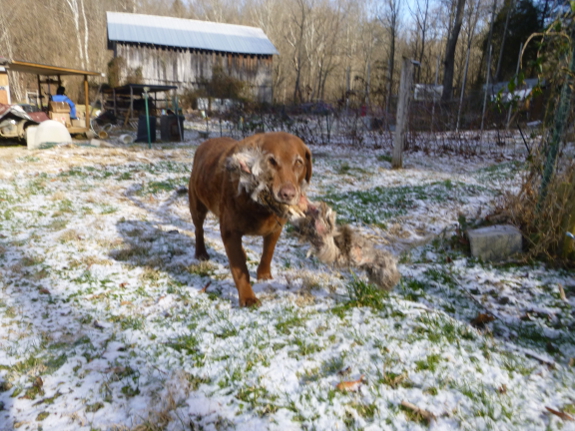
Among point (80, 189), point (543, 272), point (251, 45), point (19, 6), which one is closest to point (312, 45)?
point (251, 45)

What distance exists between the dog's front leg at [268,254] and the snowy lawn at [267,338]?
0.31 feet

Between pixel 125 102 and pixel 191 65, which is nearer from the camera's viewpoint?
pixel 125 102

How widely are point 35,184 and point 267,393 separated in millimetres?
6637

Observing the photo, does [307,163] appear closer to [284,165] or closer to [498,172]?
[284,165]

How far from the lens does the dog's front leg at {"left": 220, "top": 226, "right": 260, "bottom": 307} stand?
303 cm

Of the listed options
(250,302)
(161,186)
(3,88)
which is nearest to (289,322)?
(250,302)

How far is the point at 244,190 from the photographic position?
283 cm

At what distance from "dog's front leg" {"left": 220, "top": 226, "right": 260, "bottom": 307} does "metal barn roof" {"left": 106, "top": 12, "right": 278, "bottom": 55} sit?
27.4 m

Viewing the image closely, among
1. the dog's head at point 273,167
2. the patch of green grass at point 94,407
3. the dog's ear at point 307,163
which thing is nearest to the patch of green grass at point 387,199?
the dog's ear at point 307,163

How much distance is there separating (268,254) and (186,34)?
2965 centimetres

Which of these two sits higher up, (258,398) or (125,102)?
(125,102)

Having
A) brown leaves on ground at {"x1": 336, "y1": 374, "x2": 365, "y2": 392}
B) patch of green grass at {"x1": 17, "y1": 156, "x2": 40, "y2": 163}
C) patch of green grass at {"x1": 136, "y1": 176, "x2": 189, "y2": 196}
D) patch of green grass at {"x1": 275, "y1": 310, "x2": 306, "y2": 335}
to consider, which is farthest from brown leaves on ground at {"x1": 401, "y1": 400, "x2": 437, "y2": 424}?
patch of green grass at {"x1": 17, "y1": 156, "x2": 40, "y2": 163}

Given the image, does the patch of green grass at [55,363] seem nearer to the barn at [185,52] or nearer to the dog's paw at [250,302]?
the dog's paw at [250,302]

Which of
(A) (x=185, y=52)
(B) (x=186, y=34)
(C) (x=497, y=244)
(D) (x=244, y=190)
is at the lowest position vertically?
(C) (x=497, y=244)
